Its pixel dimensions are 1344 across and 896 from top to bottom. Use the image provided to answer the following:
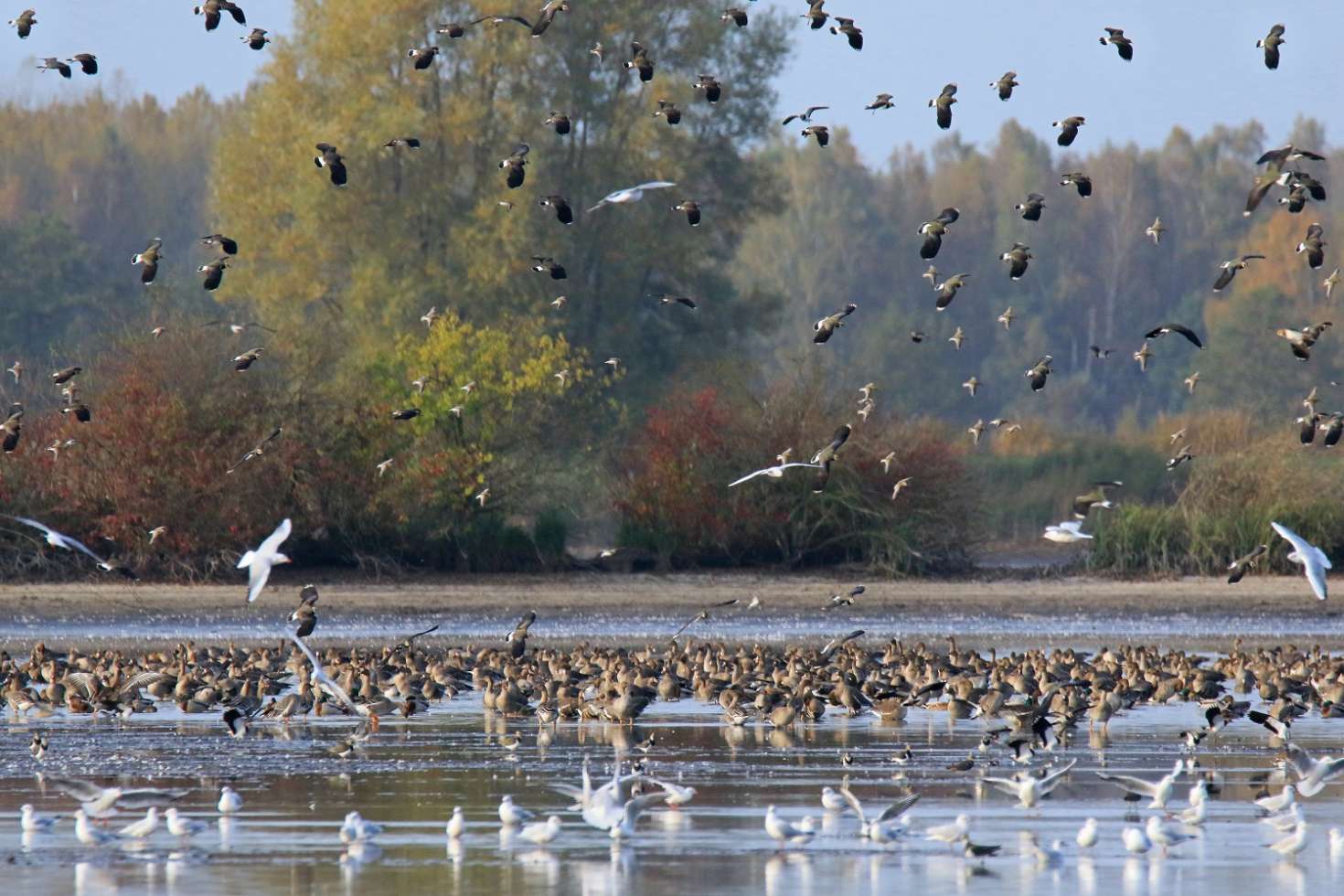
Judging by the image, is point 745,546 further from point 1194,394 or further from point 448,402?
point 1194,394

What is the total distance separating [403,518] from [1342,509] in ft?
53.0

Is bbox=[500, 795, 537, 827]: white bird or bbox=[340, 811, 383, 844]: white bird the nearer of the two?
bbox=[340, 811, 383, 844]: white bird

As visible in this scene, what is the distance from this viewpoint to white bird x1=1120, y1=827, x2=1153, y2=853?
13531 mm

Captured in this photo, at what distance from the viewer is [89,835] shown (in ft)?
46.0

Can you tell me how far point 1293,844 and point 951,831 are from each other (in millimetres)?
2029

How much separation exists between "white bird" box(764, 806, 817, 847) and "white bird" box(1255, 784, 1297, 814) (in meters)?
3.12

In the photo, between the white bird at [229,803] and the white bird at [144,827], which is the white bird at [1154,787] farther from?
the white bird at [144,827]

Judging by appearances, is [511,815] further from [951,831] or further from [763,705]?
[763,705]

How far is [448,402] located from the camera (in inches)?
1642

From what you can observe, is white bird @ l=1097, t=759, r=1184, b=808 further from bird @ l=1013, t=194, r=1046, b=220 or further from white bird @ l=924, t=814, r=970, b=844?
bird @ l=1013, t=194, r=1046, b=220

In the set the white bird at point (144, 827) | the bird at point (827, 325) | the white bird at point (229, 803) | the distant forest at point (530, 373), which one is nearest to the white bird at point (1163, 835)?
the white bird at point (229, 803)

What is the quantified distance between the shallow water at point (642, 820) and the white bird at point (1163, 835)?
0.32ft

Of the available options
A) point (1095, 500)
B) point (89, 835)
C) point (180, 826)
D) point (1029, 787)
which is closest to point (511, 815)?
point (180, 826)

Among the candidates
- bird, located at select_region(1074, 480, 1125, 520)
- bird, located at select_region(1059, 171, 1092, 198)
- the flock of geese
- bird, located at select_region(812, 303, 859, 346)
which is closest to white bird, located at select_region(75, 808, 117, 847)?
the flock of geese
